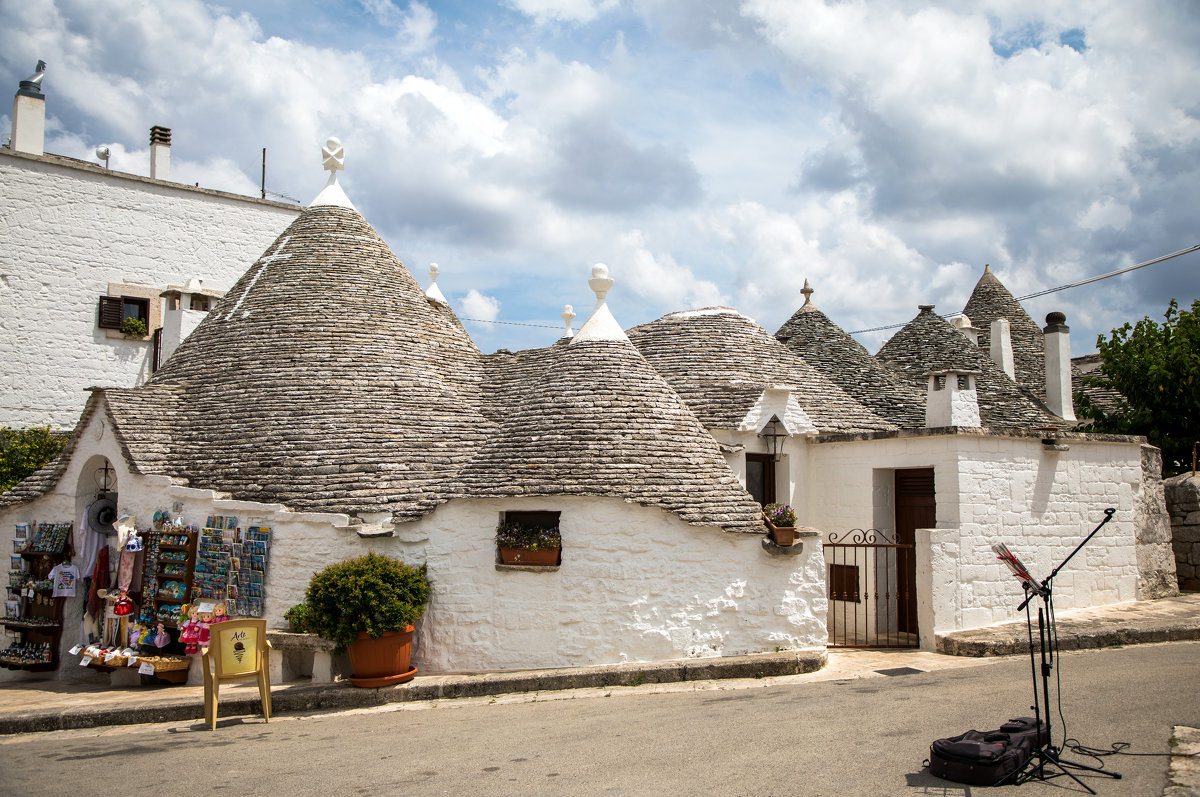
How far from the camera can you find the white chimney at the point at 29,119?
20.5 meters

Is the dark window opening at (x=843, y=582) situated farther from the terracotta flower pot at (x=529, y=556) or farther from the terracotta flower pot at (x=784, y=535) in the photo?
the terracotta flower pot at (x=529, y=556)

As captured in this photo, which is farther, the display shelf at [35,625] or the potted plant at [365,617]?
the display shelf at [35,625]

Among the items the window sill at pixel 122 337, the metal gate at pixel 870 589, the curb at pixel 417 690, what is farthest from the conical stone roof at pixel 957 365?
the window sill at pixel 122 337

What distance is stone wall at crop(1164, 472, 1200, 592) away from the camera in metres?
14.5

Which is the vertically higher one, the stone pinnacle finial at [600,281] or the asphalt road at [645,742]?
the stone pinnacle finial at [600,281]

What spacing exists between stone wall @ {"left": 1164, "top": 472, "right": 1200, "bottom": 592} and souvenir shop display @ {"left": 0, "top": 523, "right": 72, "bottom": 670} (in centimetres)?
1748

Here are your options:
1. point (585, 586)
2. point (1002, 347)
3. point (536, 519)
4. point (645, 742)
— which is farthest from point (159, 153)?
point (1002, 347)

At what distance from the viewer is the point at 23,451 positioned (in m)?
17.5

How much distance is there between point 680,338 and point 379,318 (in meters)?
5.35

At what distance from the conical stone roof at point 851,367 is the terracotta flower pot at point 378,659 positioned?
9.89 metres

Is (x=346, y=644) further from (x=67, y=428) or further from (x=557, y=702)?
(x=67, y=428)

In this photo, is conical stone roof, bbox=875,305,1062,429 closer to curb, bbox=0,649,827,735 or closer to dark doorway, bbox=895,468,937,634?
dark doorway, bbox=895,468,937,634

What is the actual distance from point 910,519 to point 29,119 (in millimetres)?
21875

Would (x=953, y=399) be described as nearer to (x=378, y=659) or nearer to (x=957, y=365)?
(x=957, y=365)
